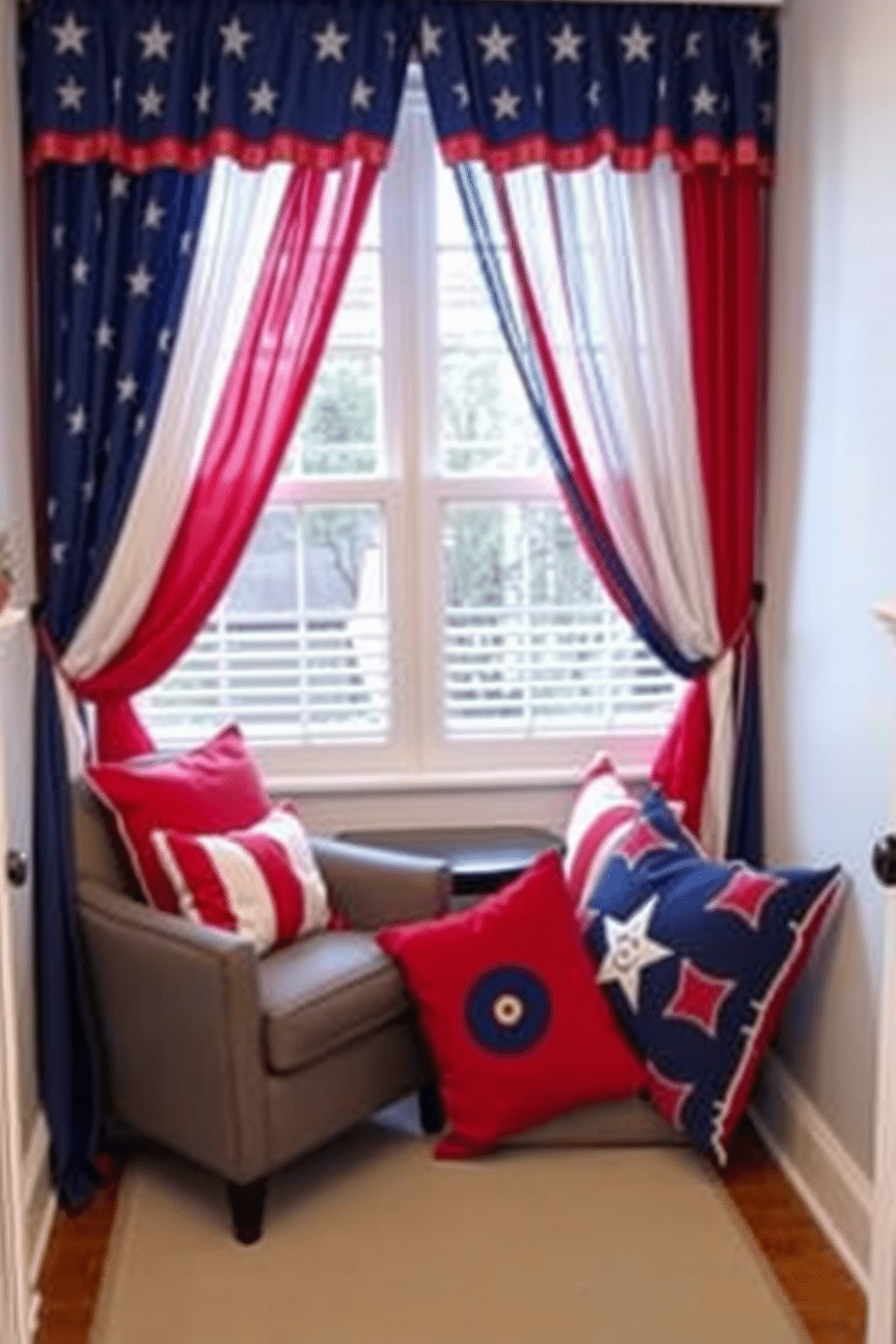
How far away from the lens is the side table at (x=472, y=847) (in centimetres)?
327

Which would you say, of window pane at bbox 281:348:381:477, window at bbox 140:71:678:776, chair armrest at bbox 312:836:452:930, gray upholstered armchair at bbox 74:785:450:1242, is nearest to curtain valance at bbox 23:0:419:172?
window at bbox 140:71:678:776

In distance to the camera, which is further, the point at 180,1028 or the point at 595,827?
the point at 595,827

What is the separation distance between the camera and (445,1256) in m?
2.76

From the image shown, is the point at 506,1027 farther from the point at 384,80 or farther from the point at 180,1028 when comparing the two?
the point at 384,80

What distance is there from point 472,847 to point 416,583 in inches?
24.0

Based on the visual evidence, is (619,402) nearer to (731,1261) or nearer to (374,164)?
(374,164)

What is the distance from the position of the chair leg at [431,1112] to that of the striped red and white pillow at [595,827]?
0.50 metres

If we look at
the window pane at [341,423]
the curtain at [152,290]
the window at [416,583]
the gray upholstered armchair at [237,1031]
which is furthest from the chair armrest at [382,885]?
the window pane at [341,423]

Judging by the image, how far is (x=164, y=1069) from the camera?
286 cm

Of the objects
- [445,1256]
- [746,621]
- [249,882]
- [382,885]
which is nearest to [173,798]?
[249,882]

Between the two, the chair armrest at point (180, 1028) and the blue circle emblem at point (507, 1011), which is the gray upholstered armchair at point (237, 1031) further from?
the blue circle emblem at point (507, 1011)

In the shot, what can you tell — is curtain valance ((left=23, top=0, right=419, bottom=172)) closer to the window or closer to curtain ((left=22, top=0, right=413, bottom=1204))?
curtain ((left=22, top=0, right=413, bottom=1204))

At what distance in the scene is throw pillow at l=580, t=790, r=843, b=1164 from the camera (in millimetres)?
2924

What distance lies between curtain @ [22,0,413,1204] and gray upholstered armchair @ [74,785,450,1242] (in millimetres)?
97
